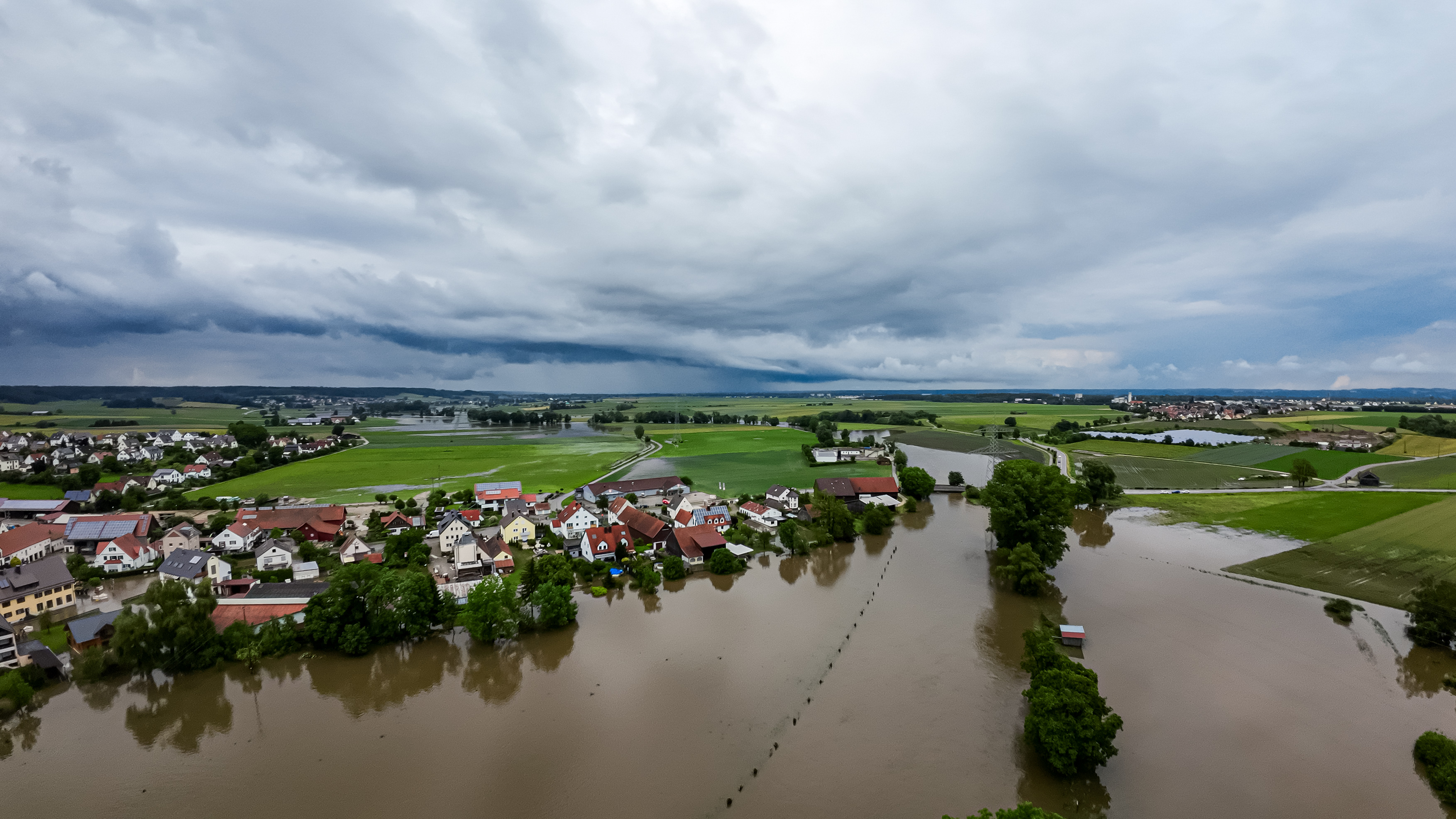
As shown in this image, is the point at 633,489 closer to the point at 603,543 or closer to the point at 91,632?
the point at 603,543

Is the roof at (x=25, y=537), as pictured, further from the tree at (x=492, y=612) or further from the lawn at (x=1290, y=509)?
the lawn at (x=1290, y=509)

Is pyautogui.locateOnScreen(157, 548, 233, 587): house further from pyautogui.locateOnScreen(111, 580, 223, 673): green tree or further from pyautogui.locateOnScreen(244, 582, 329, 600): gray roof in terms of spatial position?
pyautogui.locateOnScreen(111, 580, 223, 673): green tree

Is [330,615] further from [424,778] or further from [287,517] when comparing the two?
[287,517]

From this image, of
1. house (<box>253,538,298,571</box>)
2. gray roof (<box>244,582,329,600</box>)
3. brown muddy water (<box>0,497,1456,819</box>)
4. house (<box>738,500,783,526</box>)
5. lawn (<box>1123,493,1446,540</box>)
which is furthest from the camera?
house (<box>738,500,783,526</box>)

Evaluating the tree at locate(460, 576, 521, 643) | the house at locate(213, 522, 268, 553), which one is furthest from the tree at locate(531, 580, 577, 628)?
the house at locate(213, 522, 268, 553)

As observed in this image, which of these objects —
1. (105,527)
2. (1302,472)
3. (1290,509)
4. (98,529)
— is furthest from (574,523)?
(1302,472)

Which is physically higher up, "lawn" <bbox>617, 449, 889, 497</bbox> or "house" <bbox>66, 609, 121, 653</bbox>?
"lawn" <bbox>617, 449, 889, 497</bbox>
